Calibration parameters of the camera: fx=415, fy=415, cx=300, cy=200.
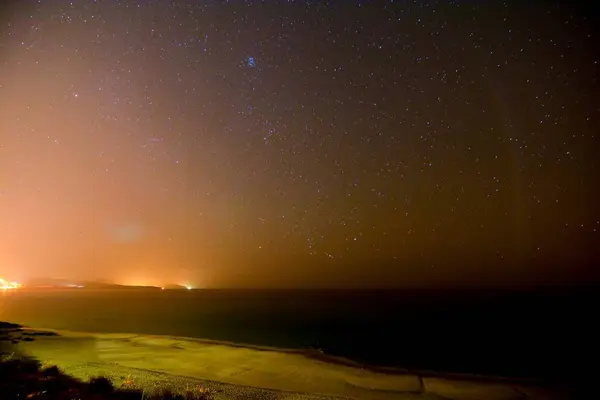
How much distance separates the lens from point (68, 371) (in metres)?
18.2

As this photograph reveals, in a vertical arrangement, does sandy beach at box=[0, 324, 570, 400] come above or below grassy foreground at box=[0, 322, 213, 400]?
below

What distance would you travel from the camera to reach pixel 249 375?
66.3 feet

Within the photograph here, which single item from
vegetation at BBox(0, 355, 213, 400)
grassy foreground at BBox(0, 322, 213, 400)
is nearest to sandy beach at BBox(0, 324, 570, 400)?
grassy foreground at BBox(0, 322, 213, 400)

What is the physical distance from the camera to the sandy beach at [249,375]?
17219 mm

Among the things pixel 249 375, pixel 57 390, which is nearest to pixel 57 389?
pixel 57 390

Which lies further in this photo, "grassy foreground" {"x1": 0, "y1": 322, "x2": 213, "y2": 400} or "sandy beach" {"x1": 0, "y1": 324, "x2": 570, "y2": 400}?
"sandy beach" {"x1": 0, "y1": 324, "x2": 570, "y2": 400}

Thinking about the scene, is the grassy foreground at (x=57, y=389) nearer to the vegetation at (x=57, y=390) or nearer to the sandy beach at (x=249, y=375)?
the vegetation at (x=57, y=390)

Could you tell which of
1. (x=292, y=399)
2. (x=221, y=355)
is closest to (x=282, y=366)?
(x=221, y=355)

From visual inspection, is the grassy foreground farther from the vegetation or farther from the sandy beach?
the sandy beach

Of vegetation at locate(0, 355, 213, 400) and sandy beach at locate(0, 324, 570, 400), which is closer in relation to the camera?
vegetation at locate(0, 355, 213, 400)

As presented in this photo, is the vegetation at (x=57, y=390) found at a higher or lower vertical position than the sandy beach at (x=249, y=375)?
higher

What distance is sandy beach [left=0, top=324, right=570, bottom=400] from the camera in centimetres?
1722

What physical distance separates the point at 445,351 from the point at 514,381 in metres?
12.1

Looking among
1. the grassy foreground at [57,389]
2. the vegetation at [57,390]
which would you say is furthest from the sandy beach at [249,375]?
the vegetation at [57,390]
